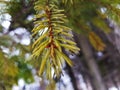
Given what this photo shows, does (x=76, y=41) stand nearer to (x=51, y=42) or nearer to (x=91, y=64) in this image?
(x=91, y=64)

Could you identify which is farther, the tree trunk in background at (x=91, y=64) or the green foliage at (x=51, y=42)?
the tree trunk in background at (x=91, y=64)

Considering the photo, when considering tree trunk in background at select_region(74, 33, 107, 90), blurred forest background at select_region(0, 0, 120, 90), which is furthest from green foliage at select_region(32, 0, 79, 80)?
tree trunk in background at select_region(74, 33, 107, 90)

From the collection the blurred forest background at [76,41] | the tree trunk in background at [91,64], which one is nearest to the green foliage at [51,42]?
the blurred forest background at [76,41]

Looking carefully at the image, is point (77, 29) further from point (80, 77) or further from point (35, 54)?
point (80, 77)

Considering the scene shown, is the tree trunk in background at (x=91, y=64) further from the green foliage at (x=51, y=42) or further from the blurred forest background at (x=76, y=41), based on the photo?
the green foliage at (x=51, y=42)

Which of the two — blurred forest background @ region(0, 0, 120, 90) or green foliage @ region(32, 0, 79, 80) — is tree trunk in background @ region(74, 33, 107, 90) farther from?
green foliage @ region(32, 0, 79, 80)

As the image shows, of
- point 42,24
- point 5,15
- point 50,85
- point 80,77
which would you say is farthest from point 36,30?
point 80,77

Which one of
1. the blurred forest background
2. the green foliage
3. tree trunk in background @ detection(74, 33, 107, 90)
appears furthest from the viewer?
tree trunk in background @ detection(74, 33, 107, 90)
